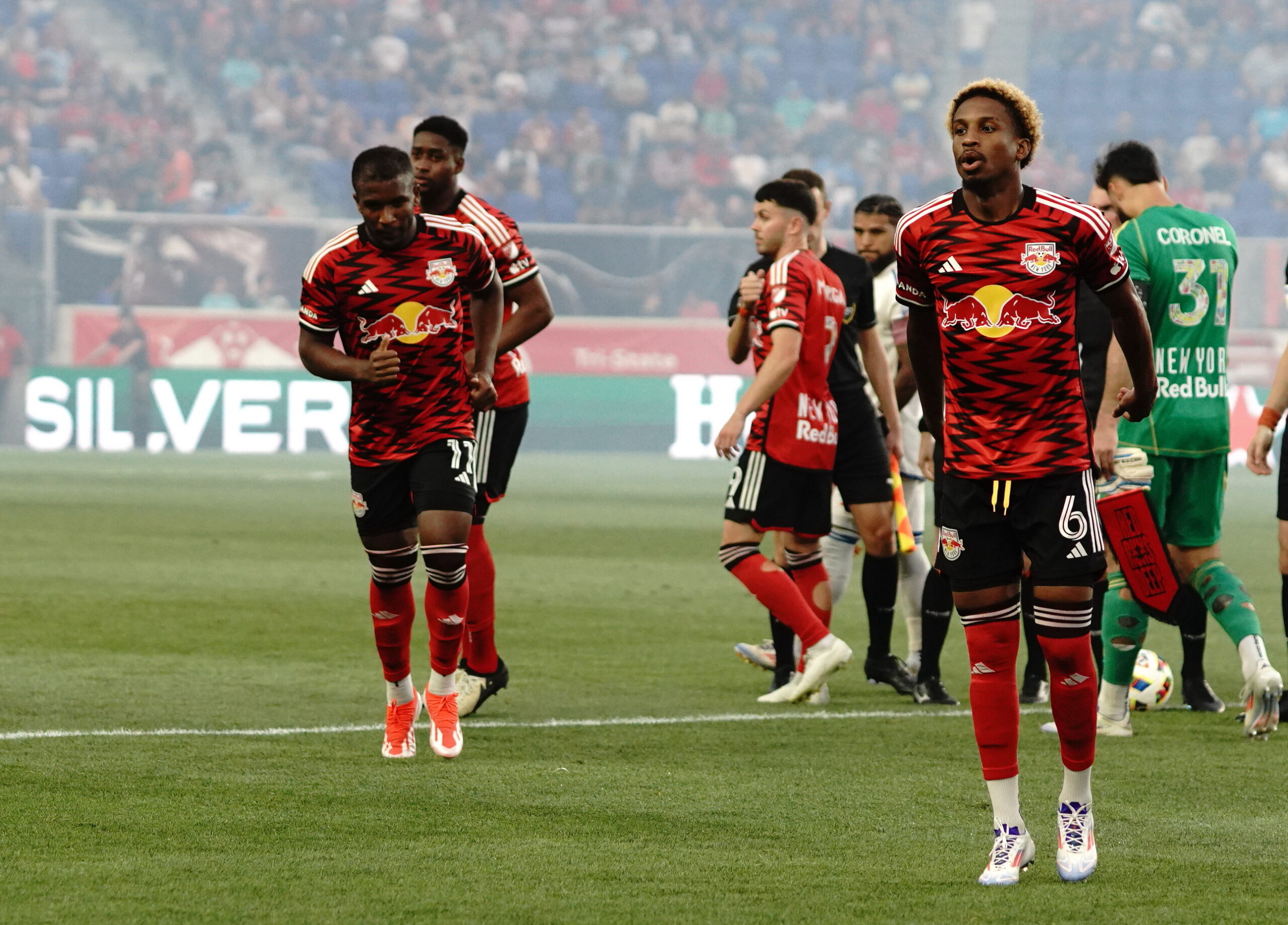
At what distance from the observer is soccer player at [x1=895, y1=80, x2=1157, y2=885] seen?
149 inches

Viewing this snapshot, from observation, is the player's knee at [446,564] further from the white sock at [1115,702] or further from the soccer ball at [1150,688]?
the soccer ball at [1150,688]

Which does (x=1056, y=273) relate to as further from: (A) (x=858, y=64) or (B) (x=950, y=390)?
(A) (x=858, y=64)

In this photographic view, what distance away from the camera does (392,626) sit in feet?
17.6

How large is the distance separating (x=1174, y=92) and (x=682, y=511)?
19.5 metres

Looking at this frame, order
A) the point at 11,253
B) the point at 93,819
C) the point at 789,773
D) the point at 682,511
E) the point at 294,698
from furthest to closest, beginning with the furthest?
the point at 11,253 < the point at 682,511 < the point at 294,698 < the point at 789,773 < the point at 93,819

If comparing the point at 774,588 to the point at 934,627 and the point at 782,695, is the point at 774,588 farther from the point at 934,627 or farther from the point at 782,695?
the point at 934,627

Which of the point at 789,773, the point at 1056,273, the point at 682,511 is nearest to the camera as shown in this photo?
the point at 1056,273

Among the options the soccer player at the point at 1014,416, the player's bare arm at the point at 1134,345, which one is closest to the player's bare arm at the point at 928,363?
the soccer player at the point at 1014,416

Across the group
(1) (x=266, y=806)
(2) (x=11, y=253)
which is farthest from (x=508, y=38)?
(1) (x=266, y=806)

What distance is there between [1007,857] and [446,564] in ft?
6.90

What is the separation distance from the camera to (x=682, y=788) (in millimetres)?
4699

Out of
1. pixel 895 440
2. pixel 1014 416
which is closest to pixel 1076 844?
pixel 1014 416

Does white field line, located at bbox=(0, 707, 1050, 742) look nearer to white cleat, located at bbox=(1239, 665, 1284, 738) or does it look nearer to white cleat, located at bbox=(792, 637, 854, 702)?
white cleat, located at bbox=(792, 637, 854, 702)

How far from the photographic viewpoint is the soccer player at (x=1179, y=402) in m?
5.78
